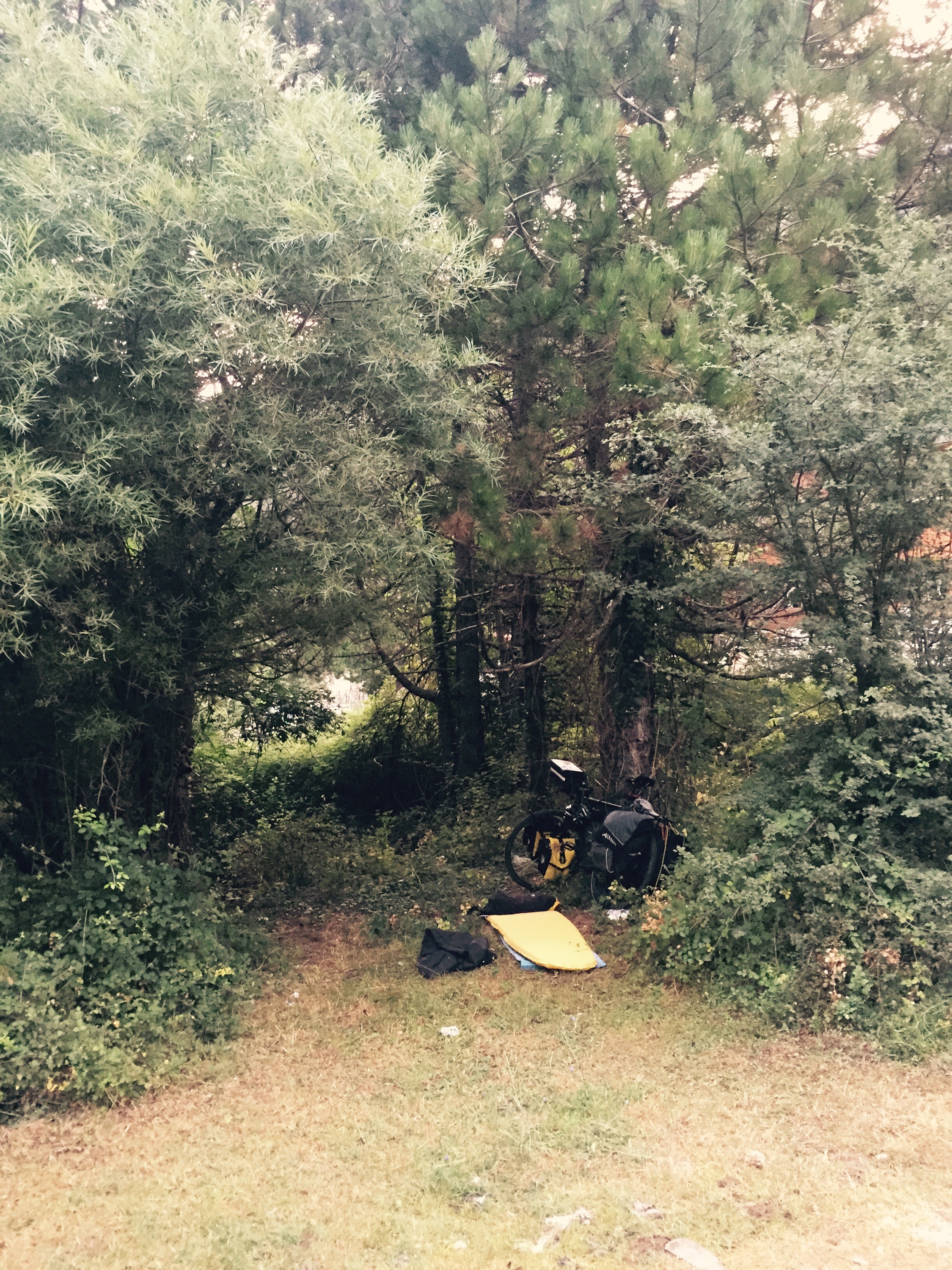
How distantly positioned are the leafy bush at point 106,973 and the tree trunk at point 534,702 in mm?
3719

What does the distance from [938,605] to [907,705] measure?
1.92ft

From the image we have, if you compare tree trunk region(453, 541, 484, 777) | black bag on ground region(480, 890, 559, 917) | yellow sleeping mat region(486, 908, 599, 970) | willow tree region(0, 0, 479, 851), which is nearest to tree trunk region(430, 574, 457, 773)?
tree trunk region(453, 541, 484, 777)

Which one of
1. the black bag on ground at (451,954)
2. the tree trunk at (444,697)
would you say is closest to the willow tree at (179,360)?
the black bag on ground at (451,954)

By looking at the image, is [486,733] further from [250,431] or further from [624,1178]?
[624,1178]

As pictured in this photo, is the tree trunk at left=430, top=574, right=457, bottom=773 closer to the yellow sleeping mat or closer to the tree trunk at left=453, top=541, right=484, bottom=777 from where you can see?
the tree trunk at left=453, top=541, right=484, bottom=777

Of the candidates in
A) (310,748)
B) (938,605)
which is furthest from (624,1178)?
(310,748)

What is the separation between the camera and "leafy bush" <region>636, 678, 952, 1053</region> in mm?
4738

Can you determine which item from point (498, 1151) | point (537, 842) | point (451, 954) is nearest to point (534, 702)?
point (537, 842)

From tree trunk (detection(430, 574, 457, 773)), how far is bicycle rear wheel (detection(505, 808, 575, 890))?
7.67 feet

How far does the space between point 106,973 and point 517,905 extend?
2859 millimetres

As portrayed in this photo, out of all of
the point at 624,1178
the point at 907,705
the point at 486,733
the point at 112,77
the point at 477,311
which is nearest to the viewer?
the point at 624,1178

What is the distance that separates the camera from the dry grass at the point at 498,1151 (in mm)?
3262

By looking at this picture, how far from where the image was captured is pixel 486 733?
31.9 ft

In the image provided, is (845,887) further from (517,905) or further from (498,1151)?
(517,905)
